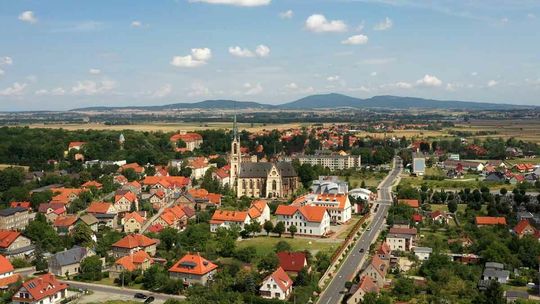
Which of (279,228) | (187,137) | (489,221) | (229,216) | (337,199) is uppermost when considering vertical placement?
(187,137)

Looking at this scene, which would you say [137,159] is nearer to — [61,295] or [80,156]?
[80,156]

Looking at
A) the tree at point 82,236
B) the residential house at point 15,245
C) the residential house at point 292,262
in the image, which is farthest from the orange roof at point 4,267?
the residential house at point 292,262

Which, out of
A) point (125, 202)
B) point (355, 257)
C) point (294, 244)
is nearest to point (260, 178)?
point (125, 202)

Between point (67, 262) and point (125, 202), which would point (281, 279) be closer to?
point (67, 262)

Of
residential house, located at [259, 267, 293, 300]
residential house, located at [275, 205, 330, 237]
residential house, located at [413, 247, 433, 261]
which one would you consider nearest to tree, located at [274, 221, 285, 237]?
residential house, located at [275, 205, 330, 237]

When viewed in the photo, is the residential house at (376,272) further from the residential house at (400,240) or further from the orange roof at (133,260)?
the orange roof at (133,260)

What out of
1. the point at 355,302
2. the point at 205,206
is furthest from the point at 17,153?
the point at 355,302
